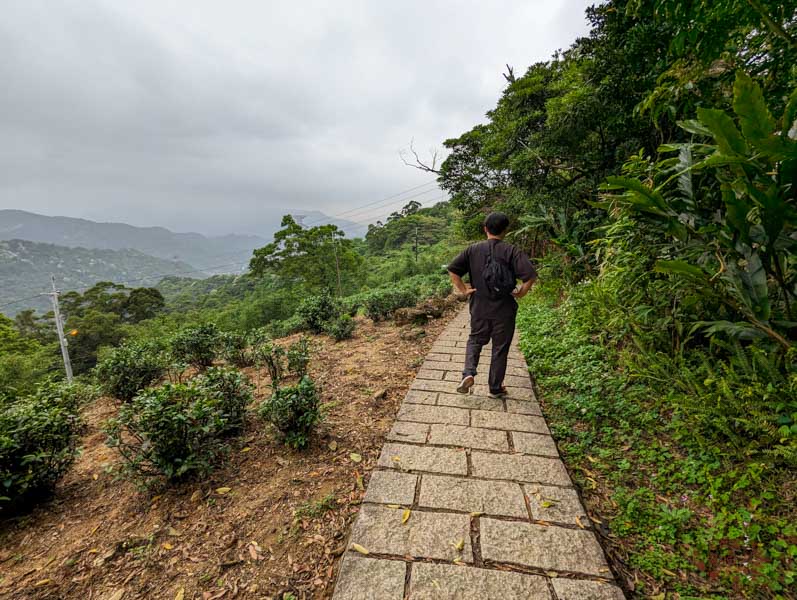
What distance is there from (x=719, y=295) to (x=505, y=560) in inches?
93.9

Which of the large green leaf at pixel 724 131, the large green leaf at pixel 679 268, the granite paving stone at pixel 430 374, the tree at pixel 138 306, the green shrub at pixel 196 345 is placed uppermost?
the large green leaf at pixel 724 131

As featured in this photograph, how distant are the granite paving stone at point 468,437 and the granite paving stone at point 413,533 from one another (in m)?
0.70

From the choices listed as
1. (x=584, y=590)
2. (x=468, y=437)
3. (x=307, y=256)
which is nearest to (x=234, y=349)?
(x=468, y=437)

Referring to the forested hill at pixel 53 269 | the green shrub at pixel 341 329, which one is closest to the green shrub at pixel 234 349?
the green shrub at pixel 341 329

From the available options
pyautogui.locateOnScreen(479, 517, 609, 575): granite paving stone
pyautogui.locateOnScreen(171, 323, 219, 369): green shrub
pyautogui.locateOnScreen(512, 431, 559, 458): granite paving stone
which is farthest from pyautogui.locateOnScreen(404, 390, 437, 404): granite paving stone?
pyautogui.locateOnScreen(171, 323, 219, 369): green shrub

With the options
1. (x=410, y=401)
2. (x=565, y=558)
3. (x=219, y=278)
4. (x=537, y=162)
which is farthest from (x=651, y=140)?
(x=219, y=278)

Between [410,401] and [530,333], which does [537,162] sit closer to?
[530,333]

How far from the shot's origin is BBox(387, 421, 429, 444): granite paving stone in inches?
103

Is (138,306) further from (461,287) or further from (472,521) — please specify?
(472,521)

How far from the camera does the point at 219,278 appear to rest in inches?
2808

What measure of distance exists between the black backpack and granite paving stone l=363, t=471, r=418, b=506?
1655 mm

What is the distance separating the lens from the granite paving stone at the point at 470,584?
143 cm

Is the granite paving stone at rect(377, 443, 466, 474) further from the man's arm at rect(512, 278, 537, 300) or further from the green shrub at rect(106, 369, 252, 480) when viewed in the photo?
the man's arm at rect(512, 278, 537, 300)

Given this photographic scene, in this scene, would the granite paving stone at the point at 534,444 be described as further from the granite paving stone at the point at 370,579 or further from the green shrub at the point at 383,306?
the green shrub at the point at 383,306
